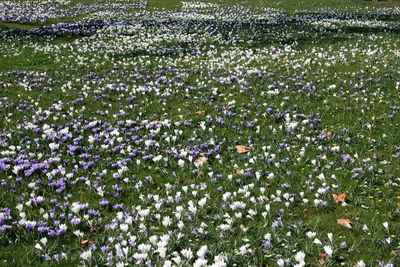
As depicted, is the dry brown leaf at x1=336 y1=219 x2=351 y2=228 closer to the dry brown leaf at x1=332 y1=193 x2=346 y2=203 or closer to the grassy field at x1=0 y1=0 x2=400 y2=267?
the grassy field at x1=0 y1=0 x2=400 y2=267

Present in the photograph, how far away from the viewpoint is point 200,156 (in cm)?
812

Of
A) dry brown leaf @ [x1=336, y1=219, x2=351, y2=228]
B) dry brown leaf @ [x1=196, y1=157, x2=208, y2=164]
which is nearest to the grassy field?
dry brown leaf @ [x1=336, y1=219, x2=351, y2=228]

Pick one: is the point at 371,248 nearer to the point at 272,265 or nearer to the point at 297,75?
the point at 272,265

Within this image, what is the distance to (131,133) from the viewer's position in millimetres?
9102

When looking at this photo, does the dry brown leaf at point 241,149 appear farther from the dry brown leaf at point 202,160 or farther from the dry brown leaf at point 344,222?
the dry brown leaf at point 344,222

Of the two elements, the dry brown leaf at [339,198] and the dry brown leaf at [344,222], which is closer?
the dry brown leaf at [344,222]

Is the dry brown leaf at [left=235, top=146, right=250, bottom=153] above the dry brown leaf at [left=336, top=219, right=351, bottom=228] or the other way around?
the other way around

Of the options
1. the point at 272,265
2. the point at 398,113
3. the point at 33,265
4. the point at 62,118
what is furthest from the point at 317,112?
the point at 33,265

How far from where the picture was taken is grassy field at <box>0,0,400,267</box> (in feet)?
17.5

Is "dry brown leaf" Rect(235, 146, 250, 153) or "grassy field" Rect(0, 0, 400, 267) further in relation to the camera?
"dry brown leaf" Rect(235, 146, 250, 153)

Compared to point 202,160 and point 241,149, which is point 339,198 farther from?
point 202,160

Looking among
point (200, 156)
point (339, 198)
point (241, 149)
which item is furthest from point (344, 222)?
point (200, 156)

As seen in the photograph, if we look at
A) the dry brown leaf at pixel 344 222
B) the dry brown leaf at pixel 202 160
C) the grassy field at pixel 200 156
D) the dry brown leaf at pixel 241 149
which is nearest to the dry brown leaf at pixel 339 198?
the grassy field at pixel 200 156

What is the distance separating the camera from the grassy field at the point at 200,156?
17.5 ft
